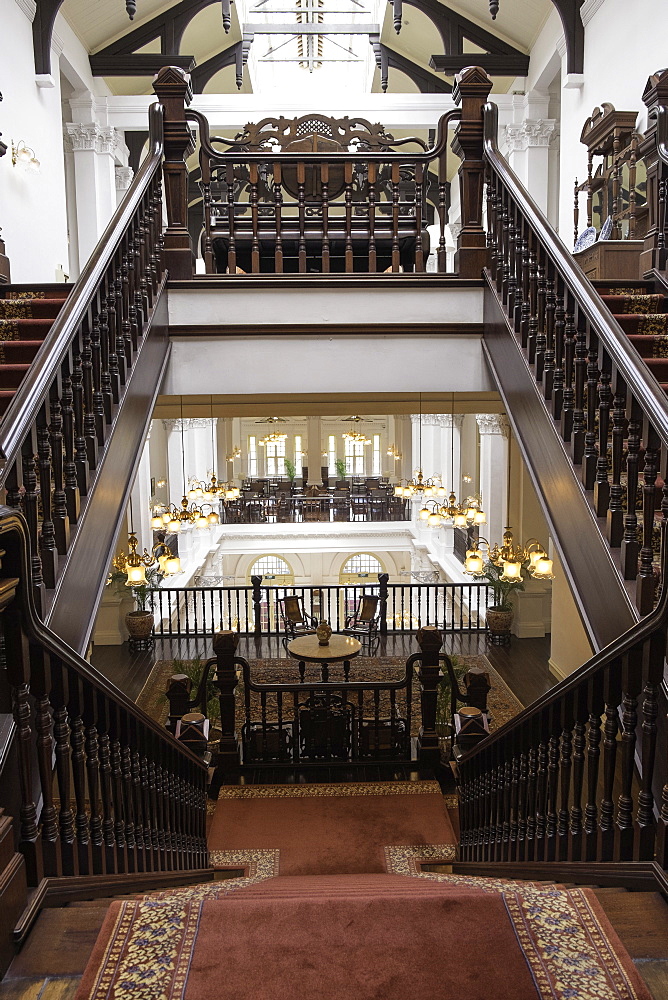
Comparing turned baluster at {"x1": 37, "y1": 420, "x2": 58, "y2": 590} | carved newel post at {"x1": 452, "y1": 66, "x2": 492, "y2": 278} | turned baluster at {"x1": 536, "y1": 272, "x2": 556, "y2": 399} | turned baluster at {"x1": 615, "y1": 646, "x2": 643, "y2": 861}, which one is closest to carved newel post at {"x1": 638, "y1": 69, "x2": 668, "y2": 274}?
carved newel post at {"x1": 452, "y1": 66, "x2": 492, "y2": 278}

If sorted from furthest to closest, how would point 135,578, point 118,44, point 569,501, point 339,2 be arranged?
point 339,2 < point 118,44 < point 135,578 < point 569,501

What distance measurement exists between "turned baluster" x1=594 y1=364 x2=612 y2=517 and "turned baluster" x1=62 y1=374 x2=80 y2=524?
7.13 feet

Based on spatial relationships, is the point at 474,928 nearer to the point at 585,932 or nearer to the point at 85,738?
the point at 585,932

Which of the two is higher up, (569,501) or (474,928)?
(569,501)

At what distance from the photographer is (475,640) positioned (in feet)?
37.9

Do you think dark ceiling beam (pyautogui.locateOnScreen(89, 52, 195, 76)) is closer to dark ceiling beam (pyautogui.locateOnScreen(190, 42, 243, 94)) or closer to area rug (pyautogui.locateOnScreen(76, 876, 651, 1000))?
dark ceiling beam (pyautogui.locateOnScreen(190, 42, 243, 94))

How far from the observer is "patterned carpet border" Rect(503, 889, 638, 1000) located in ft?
5.51

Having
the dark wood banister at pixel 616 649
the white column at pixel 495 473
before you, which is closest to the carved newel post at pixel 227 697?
the dark wood banister at pixel 616 649

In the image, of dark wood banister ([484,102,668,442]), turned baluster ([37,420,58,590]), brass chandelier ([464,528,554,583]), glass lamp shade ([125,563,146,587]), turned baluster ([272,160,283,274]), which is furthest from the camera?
glass lamp shade ([125,563,146,587])

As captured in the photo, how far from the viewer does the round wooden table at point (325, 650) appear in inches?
335

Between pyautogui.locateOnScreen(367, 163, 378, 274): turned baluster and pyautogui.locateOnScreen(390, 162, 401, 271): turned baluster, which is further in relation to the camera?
pyautogui.locateOnScreen(367, 163, 378, 274): turned baluster

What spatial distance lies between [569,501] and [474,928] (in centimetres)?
201

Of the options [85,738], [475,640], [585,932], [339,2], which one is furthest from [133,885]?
[339,2]

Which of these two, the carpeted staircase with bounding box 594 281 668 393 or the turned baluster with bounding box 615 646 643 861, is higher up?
the carpeted staircase with bounding box 594 281 668 393
